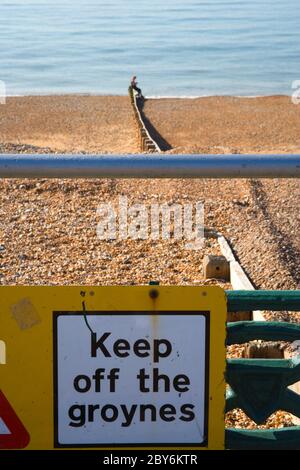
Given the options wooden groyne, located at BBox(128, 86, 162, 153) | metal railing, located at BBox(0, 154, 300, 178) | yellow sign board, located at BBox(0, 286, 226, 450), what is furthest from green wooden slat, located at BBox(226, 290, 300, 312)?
wooden groyne, located at BBox(128, 86, 162, 153)

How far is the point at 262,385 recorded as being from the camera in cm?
411

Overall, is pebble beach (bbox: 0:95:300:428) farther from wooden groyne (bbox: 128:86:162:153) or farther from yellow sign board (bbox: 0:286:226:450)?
wooden groyne (bbox: 128:86:162:153)

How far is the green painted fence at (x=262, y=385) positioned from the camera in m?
4.08

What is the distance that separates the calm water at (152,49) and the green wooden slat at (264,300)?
43870 mm

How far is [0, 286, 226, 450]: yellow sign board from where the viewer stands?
12.6 feet

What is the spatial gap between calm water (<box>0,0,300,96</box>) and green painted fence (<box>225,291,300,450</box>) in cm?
4388

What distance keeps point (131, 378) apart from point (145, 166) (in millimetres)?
760

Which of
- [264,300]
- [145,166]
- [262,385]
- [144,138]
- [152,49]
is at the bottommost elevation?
[262,385]

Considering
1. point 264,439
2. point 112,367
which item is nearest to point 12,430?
point 112,367

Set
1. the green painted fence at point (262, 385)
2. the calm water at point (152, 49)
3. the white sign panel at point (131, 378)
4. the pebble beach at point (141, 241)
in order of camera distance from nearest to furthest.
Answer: the white sign panel at point (131, 378) → the green painted fence at point (262, 385) → the pebble beach at point (141, 241) → the calm water at point (152, 49)

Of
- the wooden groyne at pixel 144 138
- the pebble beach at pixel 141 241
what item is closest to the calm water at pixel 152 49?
the wooden groyne at pixel 144 138

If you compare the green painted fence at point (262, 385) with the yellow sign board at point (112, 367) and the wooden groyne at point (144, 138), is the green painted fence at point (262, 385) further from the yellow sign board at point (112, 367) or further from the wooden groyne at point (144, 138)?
the wooden groyne at point (144, 138)

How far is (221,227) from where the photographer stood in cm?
1155

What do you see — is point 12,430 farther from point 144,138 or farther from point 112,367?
point 144,138
